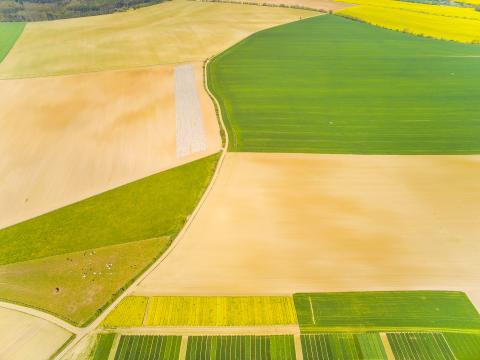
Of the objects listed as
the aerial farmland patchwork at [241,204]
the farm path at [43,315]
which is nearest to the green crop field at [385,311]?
the aerial farmland patchwork at [241,204]

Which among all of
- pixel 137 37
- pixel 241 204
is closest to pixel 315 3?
pixel 137 37

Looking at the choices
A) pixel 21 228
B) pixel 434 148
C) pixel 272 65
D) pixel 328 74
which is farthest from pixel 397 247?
pixel 272 65

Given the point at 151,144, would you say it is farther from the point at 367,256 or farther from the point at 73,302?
the point at 367,256

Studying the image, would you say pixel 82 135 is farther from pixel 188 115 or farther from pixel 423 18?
pixel 423 18

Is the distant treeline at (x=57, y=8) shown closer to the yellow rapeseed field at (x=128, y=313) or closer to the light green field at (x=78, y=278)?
the light green field at (x=78, y=278)

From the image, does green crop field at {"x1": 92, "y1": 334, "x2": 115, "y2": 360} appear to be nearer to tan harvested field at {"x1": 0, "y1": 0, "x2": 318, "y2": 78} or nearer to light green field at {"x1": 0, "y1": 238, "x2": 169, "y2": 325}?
light green field at {"x1": 0, "y1": 238, "x2": 169, "y2": 325}

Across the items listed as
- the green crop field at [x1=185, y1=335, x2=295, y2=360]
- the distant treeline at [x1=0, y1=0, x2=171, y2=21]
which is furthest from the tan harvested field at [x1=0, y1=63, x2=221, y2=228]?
the distant treeline at [x1=0, y1=0, x2=171, y2=21]

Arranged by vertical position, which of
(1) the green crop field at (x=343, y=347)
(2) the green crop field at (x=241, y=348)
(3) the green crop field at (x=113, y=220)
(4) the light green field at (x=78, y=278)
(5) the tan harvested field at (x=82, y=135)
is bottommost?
(1) the green crop field at (x=343, y=347)
